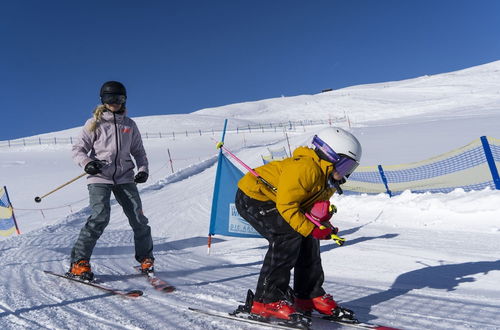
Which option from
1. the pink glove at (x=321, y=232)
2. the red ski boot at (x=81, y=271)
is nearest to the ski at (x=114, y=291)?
the red ski boot at (x=81, y=271)

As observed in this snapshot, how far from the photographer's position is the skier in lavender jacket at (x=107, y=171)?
425 cm

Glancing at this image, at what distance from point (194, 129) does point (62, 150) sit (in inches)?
967

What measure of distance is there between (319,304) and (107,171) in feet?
8.53

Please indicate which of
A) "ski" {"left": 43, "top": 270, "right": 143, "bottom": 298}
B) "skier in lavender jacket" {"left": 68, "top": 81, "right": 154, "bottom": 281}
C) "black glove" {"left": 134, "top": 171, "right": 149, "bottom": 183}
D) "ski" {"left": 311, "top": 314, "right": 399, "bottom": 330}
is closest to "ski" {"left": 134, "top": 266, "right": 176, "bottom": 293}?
"skier in lavender jacket" {"left": 68, "top": 81, "right": 154, "bottom": 281}

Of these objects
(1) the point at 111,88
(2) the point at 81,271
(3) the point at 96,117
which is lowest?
(2) the point at 81,271

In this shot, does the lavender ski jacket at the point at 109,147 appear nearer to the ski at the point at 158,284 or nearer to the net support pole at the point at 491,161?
the ski at the point at 158,284

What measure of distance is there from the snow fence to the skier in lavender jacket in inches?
240

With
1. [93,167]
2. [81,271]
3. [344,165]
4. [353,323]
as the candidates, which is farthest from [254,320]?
[93,167]

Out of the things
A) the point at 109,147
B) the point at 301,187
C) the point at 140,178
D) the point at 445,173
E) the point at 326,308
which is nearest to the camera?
the point at 301,187

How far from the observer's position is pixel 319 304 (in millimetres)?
3082

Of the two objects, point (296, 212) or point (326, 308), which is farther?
point (326, 308)

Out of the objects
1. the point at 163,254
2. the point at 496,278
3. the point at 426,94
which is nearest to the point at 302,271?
the point at 496,278

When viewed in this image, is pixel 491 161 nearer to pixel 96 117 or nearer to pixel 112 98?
pixel 112 98

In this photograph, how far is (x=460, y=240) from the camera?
593 centimetres
